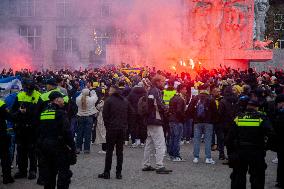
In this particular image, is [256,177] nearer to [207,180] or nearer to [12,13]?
[207,180]

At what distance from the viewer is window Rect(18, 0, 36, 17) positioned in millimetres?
48562

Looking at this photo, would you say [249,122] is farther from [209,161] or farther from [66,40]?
[66,40]

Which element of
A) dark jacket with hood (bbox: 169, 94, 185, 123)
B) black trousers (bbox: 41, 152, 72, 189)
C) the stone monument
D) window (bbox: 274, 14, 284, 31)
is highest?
window (bbox: 274, 14, 284, 31)

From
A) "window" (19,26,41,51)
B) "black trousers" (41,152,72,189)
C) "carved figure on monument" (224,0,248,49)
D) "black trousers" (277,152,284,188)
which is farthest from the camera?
"window" (19,26,41,51)

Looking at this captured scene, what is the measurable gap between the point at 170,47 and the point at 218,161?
19.5 m

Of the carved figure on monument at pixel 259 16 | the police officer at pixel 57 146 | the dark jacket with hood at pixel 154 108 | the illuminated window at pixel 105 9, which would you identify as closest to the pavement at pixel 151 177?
the dark jacket with hood at pixel 154 108

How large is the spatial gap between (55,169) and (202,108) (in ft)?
14.4

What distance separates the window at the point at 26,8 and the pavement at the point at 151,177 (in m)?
39.1

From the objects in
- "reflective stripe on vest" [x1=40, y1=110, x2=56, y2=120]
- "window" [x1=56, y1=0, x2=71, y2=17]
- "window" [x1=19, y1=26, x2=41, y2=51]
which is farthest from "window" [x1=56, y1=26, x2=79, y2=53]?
"reflective stripe on vest" [x1=40, y1=110, x2=56, y2=120]

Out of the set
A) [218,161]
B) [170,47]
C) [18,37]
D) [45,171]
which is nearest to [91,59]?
[18,37]

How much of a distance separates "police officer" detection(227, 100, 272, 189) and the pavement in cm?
169

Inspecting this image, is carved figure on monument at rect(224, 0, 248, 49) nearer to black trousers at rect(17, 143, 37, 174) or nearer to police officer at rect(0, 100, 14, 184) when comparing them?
black trousers at rect(17, 143, 37, 174)

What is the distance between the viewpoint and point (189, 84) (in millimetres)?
14477

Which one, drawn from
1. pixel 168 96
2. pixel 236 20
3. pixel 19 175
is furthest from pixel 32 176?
pixel 236 20
